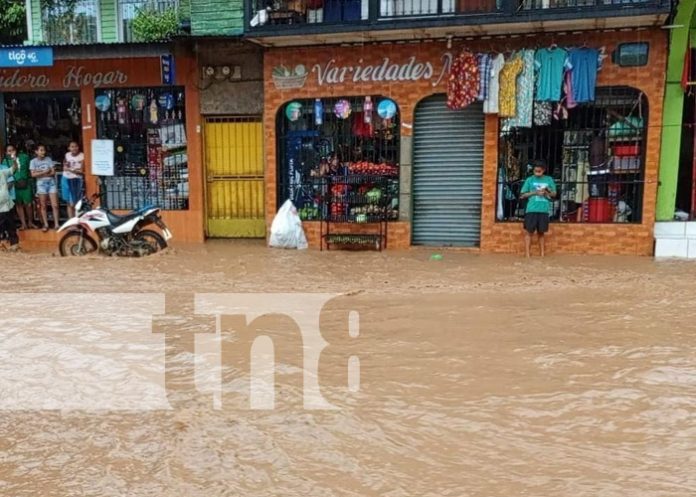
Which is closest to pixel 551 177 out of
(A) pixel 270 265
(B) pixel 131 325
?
(A) pixel 270 265

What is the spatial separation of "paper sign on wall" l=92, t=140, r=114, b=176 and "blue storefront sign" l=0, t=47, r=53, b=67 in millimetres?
1882

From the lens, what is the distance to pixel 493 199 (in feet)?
36.4

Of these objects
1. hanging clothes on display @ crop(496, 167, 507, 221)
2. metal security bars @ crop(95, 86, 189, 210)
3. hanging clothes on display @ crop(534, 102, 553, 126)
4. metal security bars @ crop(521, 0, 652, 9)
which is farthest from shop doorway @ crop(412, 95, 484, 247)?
metal security bars @ crop(95, 86, 189, 210)

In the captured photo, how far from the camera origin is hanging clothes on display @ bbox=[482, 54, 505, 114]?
34.8 feet

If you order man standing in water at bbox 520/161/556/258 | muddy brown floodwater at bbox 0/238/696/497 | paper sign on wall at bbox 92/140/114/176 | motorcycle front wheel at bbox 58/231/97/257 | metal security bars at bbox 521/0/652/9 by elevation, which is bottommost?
muddy brown floodwater at bbox 0/238/696/497

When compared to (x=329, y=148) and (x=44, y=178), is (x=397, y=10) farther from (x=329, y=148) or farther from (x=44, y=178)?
(x=44, y=178)

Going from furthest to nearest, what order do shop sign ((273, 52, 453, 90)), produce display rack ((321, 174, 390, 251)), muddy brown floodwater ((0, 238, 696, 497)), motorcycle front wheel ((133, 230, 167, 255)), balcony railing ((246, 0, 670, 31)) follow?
produce display rack ((321, 174, 390, 251)) < shop sign ((273, 52, 453, 90)) < motorcycle front wheel ((133, 230, 167, 255)) < balcony railing ((246, 0, 670, 31)) < muddy brown floodwater ((0, 238, 696, 497))

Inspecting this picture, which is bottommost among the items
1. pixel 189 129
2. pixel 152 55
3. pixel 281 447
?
pixel 281 447

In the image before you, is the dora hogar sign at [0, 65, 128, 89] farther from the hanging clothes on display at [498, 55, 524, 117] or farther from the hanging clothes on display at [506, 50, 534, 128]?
the hanging clothes on display at [506, 50, 534, 128]

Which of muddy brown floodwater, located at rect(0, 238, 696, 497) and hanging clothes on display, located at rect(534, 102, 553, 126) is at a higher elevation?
hanging clothes on display, located at rect(534, 102, 553, 126)

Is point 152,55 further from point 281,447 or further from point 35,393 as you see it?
point 281,447

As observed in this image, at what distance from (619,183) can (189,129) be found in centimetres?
759

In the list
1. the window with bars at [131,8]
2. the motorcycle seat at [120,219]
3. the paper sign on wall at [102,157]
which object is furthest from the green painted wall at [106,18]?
the motorcycle seat at [120,219]

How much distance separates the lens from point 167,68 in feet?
39.7
